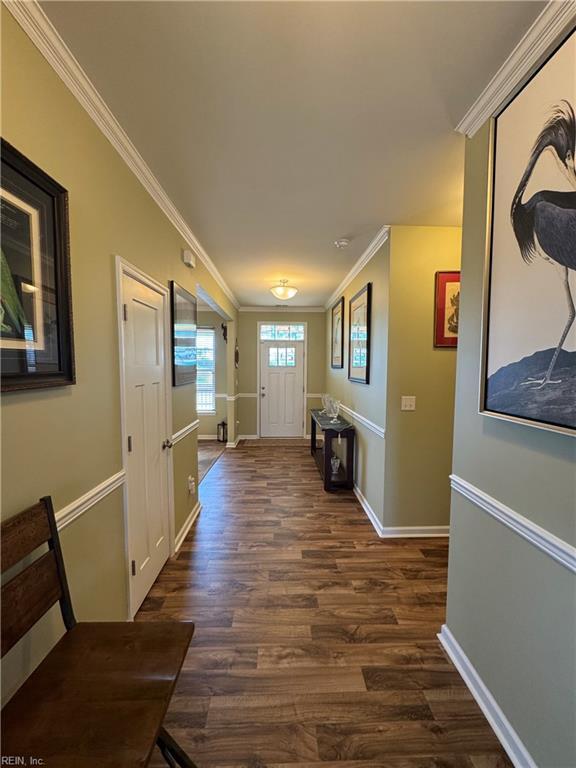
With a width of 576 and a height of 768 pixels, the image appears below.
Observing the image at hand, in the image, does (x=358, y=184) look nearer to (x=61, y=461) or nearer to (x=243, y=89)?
(x=243, y=89)

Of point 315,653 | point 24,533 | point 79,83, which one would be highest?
point 79,83

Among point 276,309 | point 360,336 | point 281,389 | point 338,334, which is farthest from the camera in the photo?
point 281,389

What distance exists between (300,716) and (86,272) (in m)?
2.06

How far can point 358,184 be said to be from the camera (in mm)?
2041

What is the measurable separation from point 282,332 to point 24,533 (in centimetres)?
578

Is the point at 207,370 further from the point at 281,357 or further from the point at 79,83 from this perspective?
the point at 79,83

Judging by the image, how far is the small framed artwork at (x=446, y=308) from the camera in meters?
2.68

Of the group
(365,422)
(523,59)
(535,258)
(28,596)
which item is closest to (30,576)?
(28,596)

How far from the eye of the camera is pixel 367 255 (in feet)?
10.8

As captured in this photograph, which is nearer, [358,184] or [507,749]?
[507,749]

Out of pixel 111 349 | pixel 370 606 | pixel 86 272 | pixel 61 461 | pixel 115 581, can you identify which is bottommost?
pixel 370 606

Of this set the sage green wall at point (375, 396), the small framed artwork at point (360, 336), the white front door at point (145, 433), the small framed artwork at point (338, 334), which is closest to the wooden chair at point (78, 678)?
the white front door at point (145, 433)

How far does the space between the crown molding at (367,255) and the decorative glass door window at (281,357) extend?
1839 mm

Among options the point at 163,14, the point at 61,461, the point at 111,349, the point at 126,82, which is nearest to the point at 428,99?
the point at 163,14
